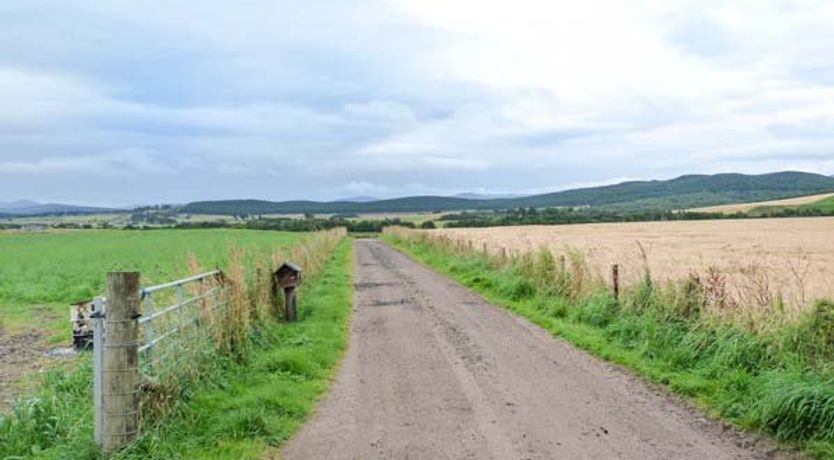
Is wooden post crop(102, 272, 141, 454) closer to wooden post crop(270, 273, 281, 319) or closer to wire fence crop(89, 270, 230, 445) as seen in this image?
wire fence crop(89, 270, 230, 445)

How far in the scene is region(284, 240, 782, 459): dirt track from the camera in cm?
671

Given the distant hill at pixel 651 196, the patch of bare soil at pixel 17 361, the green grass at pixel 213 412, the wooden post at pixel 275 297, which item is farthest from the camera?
the distant hill at pixel 651 196

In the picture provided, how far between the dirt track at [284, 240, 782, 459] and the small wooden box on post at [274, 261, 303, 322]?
1.89 meters

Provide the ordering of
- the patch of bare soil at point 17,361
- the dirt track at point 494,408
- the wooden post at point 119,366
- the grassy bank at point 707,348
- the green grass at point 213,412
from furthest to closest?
the patch of bare soil at point 17,361 → the grassy bank at point 707,348 → the dirt track at point 494,408 → the green grass at point 213,412 → the wooden post at point 119,366

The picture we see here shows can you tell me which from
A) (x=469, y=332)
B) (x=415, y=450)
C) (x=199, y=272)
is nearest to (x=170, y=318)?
(x=199, y=272)

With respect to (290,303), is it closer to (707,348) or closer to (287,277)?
(287,277)

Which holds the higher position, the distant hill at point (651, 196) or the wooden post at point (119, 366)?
the distant hill at point (651, 196)

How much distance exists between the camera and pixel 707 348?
9.93 meters

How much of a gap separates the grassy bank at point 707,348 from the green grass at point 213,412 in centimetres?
465

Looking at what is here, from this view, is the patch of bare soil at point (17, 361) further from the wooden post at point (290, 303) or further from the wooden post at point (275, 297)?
the wooden post at point (290, 303)

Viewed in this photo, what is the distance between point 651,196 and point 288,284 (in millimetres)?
175152

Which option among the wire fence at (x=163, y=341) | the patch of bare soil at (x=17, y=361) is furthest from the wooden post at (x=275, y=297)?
the patch of bare soil at (x=17, y=361)

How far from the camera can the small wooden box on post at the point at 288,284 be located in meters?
14.8

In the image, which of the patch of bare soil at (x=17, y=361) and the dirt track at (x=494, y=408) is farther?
the patch of bare soil at (x=17, y=361)
